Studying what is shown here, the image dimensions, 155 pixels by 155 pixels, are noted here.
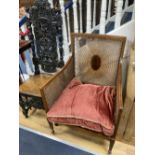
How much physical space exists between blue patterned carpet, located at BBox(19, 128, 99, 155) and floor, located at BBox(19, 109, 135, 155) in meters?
0.07

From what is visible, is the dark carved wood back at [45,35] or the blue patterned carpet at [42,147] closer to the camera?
the blue patterned carpet at [42,147]

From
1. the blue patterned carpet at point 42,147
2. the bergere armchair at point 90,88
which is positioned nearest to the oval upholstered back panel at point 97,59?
the bergere armchair at point 90,88

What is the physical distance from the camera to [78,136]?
63.7 inches

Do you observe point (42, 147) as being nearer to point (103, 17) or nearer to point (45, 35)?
point (45, 35)

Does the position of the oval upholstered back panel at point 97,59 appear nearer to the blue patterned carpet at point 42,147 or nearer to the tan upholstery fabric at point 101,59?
the tan upholstery fabric at point 101,59

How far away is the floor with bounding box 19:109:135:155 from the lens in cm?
147

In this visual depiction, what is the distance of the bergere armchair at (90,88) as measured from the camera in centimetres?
125

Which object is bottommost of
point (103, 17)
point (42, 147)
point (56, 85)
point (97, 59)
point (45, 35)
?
point (42, 147)

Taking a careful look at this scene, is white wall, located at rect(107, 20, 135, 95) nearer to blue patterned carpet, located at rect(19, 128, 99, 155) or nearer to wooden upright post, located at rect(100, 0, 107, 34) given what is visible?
wooden upright post, located at rect(100, 0, 107, 34)

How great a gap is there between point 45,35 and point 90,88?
26.9 inches

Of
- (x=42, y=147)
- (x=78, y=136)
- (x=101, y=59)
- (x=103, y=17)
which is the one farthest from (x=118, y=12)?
(x=42, y=147)
